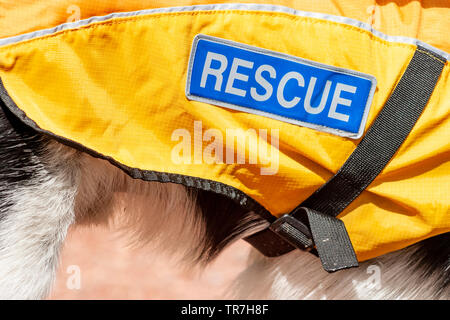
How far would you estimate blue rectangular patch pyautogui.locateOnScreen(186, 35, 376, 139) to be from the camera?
0.98 m

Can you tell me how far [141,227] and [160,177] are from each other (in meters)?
0.32

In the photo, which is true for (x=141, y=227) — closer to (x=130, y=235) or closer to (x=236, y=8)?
(x=130, y=235)

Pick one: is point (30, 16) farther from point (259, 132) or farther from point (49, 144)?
point (259, 132)

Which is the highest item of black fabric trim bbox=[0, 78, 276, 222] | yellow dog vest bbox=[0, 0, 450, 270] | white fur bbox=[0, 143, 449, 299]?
yellow dog vest bbox=[0, 0, 450, 270]

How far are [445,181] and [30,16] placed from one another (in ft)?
2.62

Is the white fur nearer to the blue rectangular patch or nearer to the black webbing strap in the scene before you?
the black webbing strap

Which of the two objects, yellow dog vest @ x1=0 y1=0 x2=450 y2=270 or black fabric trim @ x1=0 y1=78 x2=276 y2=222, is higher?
yellow dog vest @ x1=0 y1=0 x2=450 y2=270

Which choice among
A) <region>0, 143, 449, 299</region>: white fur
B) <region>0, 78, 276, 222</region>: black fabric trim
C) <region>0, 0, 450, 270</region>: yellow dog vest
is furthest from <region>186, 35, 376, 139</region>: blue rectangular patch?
<region>0, 143, 449, 299</region>: white fur

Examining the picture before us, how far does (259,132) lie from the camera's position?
3.34 ft

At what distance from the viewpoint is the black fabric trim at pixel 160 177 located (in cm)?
97

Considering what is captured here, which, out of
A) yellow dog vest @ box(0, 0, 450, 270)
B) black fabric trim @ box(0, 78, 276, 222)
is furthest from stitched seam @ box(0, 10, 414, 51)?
black fabric trim @ box(0, 78, 276, 222)

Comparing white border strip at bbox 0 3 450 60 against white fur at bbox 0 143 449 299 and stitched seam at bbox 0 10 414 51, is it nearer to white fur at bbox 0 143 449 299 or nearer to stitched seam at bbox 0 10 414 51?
stitched seam at bbox 0 10 414 51

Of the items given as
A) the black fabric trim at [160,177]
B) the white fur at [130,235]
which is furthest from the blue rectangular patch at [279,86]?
the white fur at [130,235]

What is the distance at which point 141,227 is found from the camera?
1.29 metres
